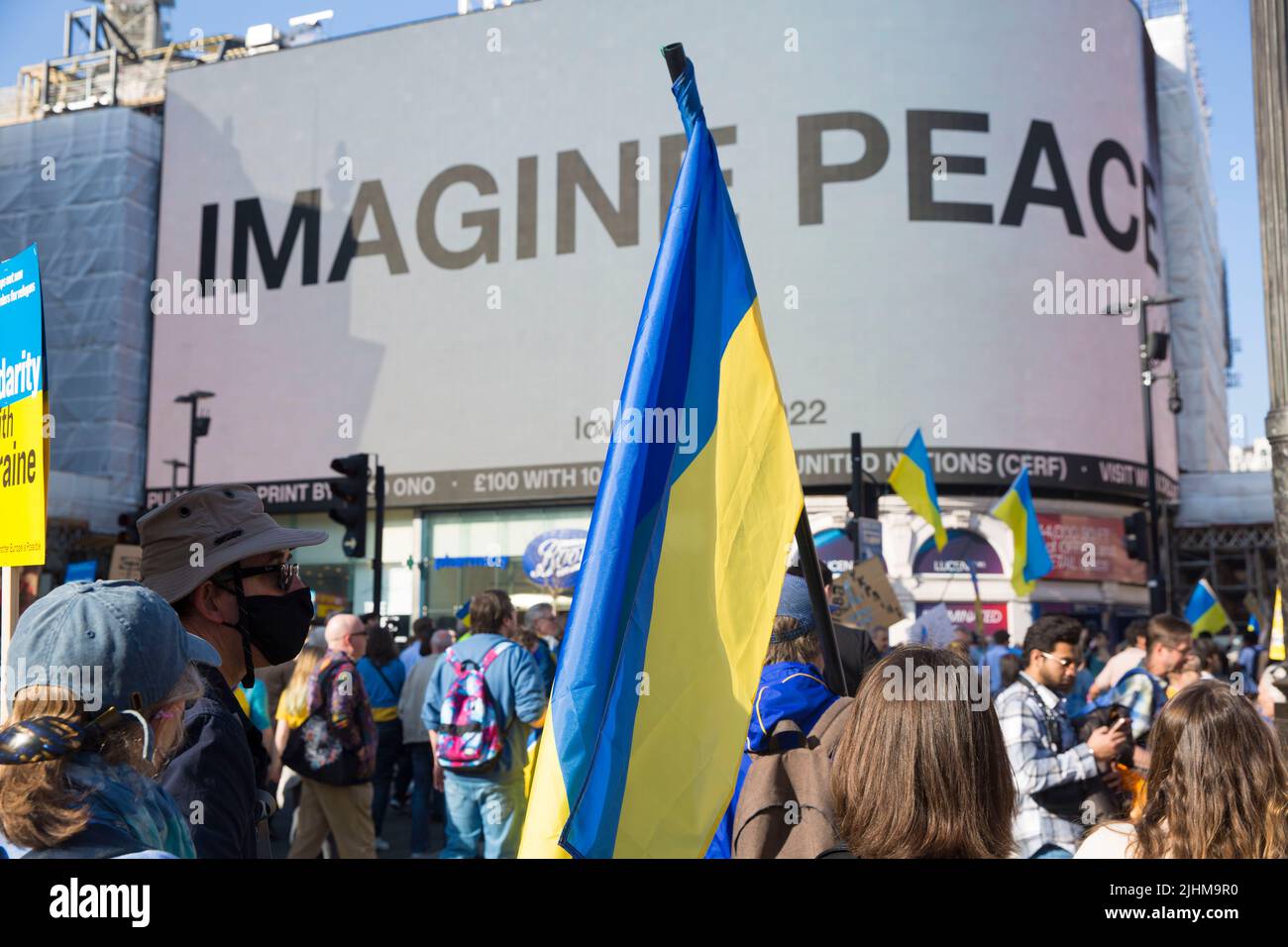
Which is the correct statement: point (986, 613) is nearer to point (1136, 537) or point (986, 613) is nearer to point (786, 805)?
point (1136, 537)

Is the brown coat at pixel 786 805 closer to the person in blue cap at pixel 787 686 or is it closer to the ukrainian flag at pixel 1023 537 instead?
the person in blue cap at pixel 787 686

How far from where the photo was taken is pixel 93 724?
1.74 metres

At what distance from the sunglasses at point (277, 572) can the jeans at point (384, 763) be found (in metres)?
7.60

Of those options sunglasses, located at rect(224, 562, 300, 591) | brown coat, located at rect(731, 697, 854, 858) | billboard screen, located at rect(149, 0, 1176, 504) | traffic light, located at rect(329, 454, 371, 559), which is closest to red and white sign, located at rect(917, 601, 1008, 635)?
billboard screen, located at rect(149, 0, 1176, 504)

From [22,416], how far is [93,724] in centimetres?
316

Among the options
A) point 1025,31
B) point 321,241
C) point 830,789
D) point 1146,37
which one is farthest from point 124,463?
point 830,789

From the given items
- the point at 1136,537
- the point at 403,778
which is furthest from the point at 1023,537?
the point at 403,778

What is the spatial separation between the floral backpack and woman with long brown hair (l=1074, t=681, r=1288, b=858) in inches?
185

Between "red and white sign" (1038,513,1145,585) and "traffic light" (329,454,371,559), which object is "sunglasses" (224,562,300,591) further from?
"red and white sign" (1038,513,1145,585)

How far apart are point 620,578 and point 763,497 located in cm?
42

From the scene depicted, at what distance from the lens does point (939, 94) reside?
34.8 metres

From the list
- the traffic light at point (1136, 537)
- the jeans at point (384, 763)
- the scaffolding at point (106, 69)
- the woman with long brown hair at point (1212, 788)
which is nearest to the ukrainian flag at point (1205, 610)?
the traffic light at point (1136, 537)

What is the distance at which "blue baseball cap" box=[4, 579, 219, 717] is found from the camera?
1.80 meters

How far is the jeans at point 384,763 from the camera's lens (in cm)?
1039
